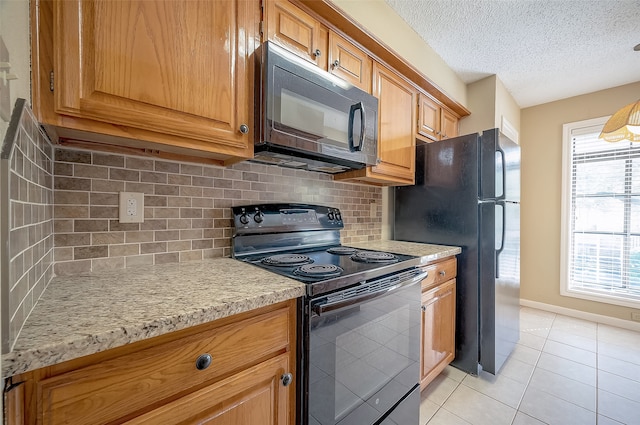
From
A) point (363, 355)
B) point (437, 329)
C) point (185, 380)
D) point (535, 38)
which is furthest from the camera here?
point (535, 38)

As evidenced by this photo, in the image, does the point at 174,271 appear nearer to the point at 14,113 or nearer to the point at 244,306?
the point at 244,306

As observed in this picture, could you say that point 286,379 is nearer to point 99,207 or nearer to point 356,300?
point 356,300

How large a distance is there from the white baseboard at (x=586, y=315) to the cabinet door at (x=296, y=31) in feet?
13.0

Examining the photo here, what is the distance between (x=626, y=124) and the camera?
1.88m

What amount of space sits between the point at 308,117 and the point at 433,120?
1612 mm

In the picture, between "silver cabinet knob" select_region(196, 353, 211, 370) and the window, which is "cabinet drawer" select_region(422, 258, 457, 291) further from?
the window

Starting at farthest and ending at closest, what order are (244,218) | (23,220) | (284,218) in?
1. (284,218)
2. (244,218)
3. (23,220)

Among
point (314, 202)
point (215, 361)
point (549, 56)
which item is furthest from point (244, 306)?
point (549, 56)

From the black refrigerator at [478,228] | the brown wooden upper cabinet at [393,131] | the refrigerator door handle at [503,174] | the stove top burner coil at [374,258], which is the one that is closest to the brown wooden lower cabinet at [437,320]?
the black refrigerator at [478,228]

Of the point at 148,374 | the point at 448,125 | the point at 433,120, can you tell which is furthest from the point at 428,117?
the point at 148,374

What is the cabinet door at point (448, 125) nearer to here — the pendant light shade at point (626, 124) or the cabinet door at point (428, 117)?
the cabinet door at point (428, 117)

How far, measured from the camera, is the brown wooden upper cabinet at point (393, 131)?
5.81 ft

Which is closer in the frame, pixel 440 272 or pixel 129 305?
pixel 129 305

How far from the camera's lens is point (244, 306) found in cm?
76
